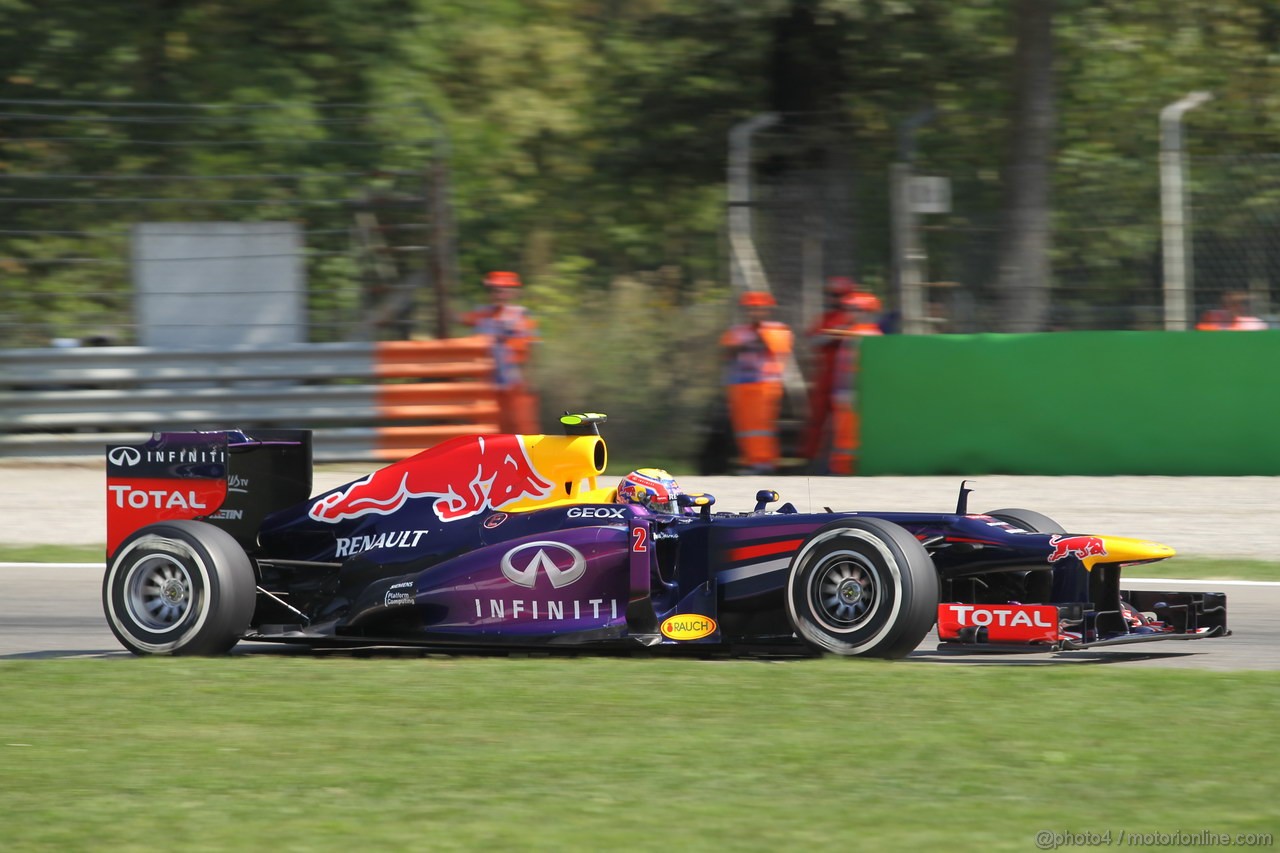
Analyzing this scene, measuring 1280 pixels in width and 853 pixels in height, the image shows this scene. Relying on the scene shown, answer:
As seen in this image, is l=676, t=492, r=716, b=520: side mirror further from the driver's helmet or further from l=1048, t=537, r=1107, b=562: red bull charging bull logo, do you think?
l=1048, t=537, r=1107, b=562: red bull charging bull logo

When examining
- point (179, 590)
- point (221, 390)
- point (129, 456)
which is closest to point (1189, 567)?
point (179, 590)

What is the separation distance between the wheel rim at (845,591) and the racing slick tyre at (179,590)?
2629 mm

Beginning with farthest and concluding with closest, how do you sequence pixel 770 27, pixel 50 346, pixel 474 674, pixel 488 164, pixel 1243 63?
pixel 488 164
pixel 1243 63
pixel 770 27
pixel 50 346
pixel 474 674

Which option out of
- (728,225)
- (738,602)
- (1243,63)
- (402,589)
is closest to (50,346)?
(728,225)

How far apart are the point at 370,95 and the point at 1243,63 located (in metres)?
10.7

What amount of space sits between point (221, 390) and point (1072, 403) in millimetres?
7557

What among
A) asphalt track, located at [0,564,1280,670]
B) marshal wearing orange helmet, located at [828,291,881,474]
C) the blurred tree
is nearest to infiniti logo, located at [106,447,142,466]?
asphalt track, located at [0,564,1280,670]

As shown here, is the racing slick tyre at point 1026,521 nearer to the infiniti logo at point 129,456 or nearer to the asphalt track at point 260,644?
the asphalt track at point 260,644

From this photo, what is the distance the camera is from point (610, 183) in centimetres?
2214

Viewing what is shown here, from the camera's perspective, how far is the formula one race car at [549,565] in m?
7.18

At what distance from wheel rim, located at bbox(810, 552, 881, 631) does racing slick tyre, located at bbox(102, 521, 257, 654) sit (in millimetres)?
2629

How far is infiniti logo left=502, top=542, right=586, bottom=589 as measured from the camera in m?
7.59

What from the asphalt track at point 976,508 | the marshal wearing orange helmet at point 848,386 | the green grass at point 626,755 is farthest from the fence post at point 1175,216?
the green grass at point 626,755

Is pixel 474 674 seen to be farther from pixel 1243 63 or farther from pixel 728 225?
pixel 1243 63
